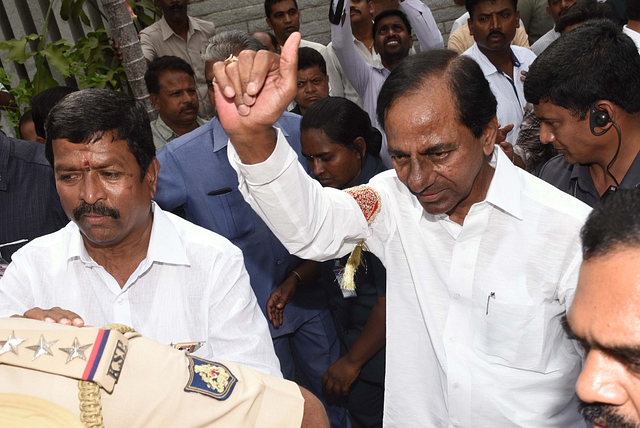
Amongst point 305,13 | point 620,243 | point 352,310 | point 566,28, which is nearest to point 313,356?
point 352,310

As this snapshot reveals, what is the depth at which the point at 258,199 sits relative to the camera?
6.16ft

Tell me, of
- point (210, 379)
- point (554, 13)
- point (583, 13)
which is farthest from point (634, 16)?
point (210, 379)

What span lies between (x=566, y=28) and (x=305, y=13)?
3.47 metres

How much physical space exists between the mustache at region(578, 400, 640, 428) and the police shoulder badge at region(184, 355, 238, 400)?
0.79 meters

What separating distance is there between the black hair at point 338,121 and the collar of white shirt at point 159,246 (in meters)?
1.24

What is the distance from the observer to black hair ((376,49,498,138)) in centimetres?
199

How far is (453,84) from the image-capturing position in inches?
78.4

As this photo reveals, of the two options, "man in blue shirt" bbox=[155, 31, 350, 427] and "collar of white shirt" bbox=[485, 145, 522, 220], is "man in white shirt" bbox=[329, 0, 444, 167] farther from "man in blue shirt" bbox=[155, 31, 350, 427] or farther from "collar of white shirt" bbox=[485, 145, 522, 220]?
"collar of white shirt" bbox=[485, 145, 522, 220]

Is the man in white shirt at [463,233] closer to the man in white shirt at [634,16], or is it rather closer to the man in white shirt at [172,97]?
the man in white shirt at [634,16]

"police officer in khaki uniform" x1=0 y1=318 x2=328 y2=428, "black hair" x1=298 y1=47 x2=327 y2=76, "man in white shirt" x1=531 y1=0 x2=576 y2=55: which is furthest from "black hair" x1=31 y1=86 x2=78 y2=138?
"man in white shirt" x1=531 y1=0 x2=576 y2=55

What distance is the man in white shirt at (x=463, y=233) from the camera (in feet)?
6.26

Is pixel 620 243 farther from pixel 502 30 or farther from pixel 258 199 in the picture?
pixel 502 30

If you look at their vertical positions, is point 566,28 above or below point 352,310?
above

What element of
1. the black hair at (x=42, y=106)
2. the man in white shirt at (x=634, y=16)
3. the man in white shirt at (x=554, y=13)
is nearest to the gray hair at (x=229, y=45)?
the black hair at (x=42, y=106)
